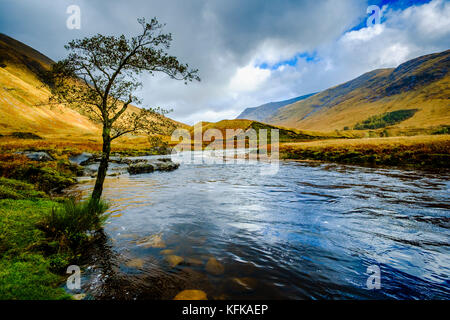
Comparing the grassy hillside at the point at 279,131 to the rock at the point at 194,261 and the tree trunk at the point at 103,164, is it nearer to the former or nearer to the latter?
the tree trunk at the point at 103,164

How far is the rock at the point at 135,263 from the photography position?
518 cm

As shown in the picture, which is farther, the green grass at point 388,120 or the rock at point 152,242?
the green grass at point 388,120

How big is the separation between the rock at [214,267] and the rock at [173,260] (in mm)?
803

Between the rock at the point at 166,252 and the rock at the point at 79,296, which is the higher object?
the rock at the point at 79,296

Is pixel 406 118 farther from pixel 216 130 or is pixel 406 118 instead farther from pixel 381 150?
pixel 381 150

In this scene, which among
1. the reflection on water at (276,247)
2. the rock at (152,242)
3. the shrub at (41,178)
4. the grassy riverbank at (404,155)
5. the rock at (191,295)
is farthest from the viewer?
the grassy riverbank at (404,155)

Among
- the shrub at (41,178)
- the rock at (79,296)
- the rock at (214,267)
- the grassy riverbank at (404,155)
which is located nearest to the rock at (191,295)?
the rock at (214,267)

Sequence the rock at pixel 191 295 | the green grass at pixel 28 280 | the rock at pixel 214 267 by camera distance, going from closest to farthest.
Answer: the green grass at pixel 28 280
the rock at pixel 191 295
the rock at pixel 214 267

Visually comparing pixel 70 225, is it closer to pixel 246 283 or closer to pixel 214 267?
pixel 214 267

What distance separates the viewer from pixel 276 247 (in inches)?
253

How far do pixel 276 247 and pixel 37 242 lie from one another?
265 inches

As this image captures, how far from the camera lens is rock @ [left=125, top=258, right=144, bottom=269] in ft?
17.0

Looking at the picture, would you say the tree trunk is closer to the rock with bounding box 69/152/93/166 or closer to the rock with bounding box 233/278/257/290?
the rock with bounding box 233/278/257/290
